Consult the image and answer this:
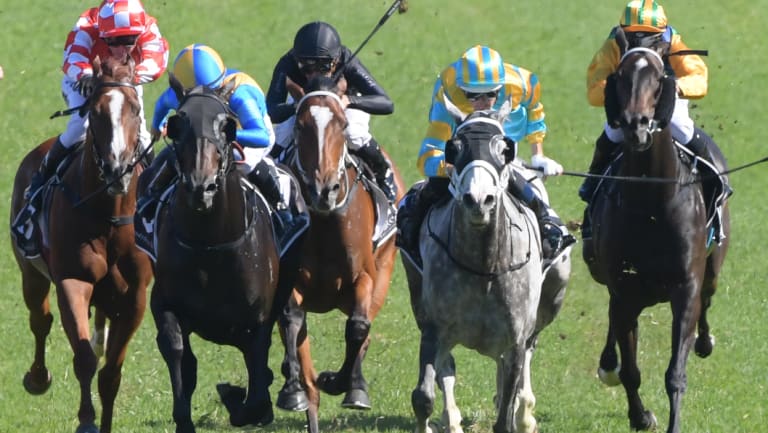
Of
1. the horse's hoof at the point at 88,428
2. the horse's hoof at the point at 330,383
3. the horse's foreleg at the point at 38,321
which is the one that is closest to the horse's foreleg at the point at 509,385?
the horse's hoof at the point at 330,383

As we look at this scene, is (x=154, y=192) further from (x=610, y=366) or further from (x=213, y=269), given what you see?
(x=610, y=366)

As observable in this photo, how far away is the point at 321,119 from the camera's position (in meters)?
9.94

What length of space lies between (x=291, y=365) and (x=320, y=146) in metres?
1.50

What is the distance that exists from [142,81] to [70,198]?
93cm

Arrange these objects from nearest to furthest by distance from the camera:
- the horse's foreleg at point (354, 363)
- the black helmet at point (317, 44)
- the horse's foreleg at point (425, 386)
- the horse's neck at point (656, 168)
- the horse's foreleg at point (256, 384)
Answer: the horse's foreleg at point (425, 386) → the horse's foreleg at point (256, 384) → the horse's neck at point (656, 168) → the horse's foreleg at point (354, 363) → the black helmet at point (317, 44)

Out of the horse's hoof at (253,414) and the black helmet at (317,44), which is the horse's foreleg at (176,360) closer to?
the horse's hoof at (253,414)

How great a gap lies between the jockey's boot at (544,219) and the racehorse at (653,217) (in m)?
0.57

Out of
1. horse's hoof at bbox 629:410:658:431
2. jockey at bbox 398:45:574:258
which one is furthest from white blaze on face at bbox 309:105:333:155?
horse's hoof at bbox 629:410:658:431

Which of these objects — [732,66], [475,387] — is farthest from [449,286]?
[732,66]

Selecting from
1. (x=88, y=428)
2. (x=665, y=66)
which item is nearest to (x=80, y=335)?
(x=88, y=428)

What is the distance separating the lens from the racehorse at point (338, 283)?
34.1 feet

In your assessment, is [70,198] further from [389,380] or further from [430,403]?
[389,380]

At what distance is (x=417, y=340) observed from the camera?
16000 millimetres

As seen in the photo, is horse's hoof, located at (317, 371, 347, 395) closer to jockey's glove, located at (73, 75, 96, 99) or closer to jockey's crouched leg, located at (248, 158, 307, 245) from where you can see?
jockey's crouched leg, located at (248, 158, 307, 245)
